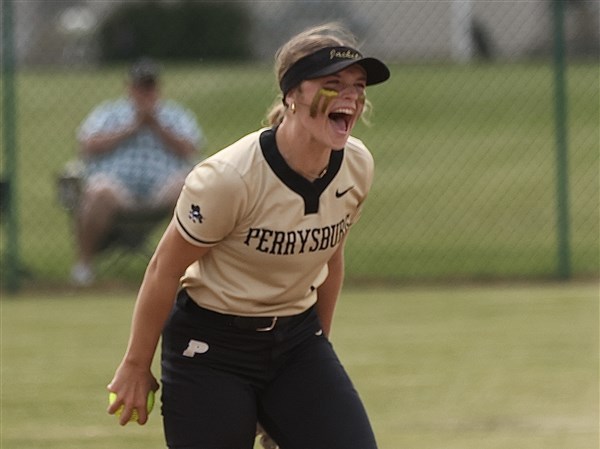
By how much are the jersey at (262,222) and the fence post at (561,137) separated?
706 cm

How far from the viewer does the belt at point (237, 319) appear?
176 inches

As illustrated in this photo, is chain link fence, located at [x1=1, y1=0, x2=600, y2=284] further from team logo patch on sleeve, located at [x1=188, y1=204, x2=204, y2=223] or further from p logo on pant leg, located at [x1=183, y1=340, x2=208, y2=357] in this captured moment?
team logo patch on sleeve, located at [x1=188, y1=204, x2=204, y2=223]

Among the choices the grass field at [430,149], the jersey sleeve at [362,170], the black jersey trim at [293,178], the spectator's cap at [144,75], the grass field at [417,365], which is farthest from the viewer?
the grass field at [430,149]

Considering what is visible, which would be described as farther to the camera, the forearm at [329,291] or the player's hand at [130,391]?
the forearm at [329,291]

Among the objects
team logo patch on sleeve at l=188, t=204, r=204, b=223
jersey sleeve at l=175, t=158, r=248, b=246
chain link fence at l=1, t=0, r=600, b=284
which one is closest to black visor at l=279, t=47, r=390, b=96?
jersey sleeve at l=175, t=158, r=248, b=246

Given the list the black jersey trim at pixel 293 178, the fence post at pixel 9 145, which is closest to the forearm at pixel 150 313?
the black jersey trim at pixel 293 178

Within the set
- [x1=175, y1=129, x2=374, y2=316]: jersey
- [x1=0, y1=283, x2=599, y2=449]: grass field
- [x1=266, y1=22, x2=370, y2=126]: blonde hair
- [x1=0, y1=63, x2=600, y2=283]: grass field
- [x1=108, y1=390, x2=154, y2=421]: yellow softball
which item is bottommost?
[x1=0, y1=63, x2=600, y2=283]: grass field

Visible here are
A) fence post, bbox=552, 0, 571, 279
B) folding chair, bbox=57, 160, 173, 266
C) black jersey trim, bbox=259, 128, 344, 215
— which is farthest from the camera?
fence post, bbox=552, 0, 571, 279

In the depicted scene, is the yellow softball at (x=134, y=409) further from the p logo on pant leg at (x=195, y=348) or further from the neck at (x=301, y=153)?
the neck at (x=301, y=153)

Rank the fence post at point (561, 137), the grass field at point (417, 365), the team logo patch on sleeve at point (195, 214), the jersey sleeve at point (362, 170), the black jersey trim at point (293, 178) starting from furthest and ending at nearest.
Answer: the fence post at point (561, 137), the grass field at point (417, 365), the jersey sleeve at point (362, 170), the black jersey trim at point (293, 178), the team logo patch on sleeve at point (195, 214)

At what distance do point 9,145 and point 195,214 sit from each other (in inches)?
280

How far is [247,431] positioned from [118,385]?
409mm

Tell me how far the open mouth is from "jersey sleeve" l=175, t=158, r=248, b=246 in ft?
1.04

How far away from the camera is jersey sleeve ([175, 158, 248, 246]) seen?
427cm
